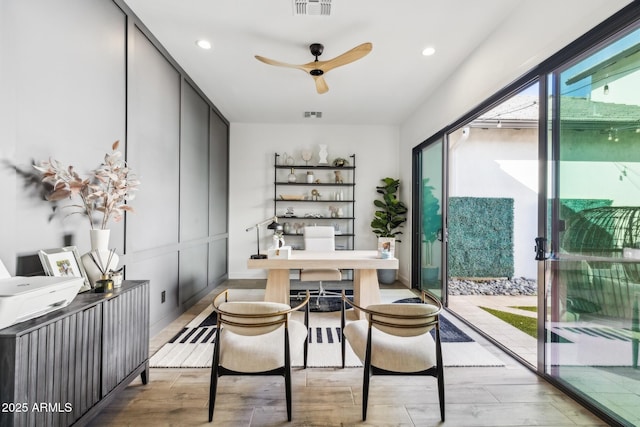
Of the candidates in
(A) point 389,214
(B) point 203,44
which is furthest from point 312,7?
(A) point 389,214

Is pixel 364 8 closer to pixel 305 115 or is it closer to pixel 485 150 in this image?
pixel 305 115

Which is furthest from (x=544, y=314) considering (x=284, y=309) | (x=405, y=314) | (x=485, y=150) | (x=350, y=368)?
(x=485, y=150)

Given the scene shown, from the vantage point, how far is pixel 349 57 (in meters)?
2.72

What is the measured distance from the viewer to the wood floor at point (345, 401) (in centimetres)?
175

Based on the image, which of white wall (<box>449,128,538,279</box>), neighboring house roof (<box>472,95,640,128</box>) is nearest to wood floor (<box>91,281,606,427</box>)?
neighboring house roof (<box>472,95,640,128</box>)

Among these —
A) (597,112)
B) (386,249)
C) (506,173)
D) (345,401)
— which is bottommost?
(345,401)

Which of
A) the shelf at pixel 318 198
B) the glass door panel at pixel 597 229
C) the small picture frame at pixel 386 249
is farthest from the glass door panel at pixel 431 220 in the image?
the glass door panel at pixel 597 229

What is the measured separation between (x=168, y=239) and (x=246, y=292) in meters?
1.71

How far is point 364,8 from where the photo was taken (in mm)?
2484

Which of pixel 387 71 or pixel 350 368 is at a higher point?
pixel 387 71

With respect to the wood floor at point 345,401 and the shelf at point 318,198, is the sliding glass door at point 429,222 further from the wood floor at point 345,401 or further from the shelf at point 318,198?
the wood floor at point 345,401

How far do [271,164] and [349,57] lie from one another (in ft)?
10.7

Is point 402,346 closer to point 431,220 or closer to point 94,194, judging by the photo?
point 94,194

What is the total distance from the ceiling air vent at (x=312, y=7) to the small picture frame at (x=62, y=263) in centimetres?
231
